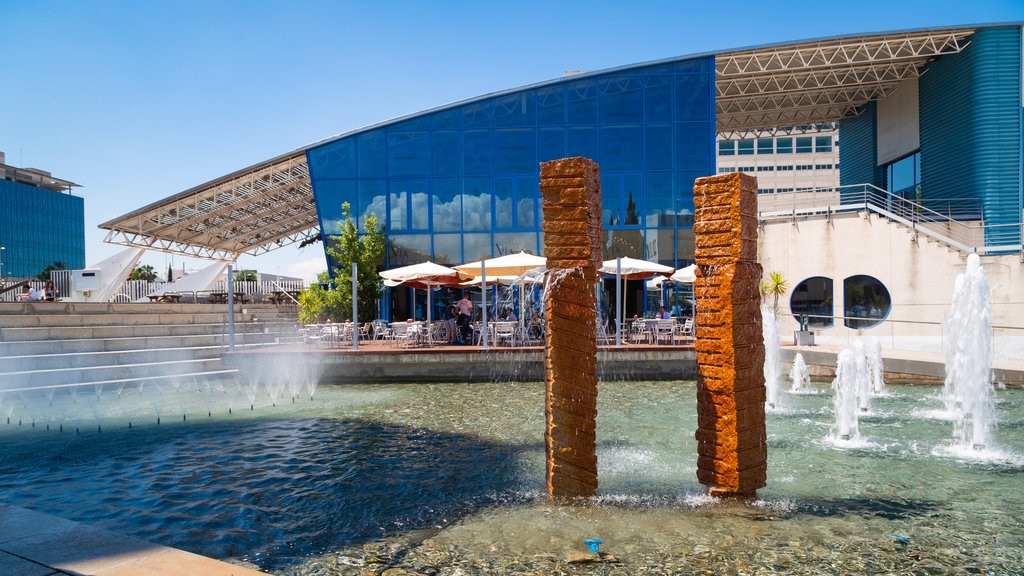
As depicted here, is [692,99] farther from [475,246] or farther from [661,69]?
[475,246]

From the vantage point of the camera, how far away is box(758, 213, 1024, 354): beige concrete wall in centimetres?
1850

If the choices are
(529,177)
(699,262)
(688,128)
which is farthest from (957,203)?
(699,262)

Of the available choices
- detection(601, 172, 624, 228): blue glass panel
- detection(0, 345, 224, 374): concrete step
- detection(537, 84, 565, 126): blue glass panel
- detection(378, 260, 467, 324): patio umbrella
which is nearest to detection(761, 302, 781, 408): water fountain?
detection(378, 260, 467, 324): patio umbrella

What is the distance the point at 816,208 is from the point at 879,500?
18727 millimetres

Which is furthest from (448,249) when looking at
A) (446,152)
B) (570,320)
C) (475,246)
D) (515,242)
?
(570,320)

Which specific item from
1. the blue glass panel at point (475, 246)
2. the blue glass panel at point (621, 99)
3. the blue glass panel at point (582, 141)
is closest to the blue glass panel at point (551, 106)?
the blue glass panel at point (582, 141)

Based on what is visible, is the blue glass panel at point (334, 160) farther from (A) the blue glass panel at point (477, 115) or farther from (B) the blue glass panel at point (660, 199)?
(B) the blue glass panel at point (660, 199)

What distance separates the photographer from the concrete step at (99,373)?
1298cm

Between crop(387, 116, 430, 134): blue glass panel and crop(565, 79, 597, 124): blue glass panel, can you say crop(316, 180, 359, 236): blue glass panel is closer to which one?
crop(387, 116, 430, 134): blue glass panel

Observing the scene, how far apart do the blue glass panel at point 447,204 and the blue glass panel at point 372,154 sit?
2.24 meters

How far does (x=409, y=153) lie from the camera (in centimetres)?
2422

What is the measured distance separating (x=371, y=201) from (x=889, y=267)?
18.9 metres

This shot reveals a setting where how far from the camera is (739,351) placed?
5.54 meters

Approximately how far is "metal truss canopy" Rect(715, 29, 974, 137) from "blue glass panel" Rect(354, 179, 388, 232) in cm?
1418
